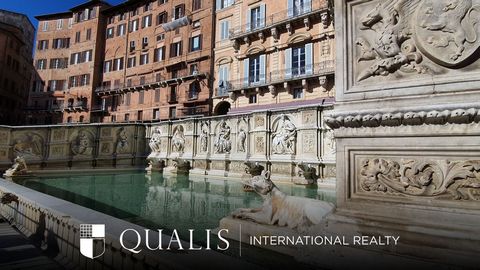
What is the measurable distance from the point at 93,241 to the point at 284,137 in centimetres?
929

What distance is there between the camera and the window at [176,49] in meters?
37.6

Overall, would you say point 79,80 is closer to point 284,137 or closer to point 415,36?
point 284,137

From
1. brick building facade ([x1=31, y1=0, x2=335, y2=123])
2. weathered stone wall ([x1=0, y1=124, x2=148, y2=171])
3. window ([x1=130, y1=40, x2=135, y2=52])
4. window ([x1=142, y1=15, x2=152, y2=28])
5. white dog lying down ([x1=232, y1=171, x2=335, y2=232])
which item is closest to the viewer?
white dog lying down ([x1=232, y1=171, x2=335, y2=232])

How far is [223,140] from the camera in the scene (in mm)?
13875

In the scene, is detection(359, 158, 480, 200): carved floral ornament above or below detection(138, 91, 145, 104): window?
below

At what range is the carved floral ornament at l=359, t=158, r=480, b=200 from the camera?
255 centimetres

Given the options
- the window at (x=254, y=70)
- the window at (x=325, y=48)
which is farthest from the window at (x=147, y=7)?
the window at (x=325, y=48)

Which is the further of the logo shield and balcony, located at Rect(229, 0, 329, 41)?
balcony, located at Rect(229, 0, 329, 41)

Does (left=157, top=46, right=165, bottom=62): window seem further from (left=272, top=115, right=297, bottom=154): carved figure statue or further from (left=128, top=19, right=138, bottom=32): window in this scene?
(left=272, top=115, right=297, bottom=154): carved figure statue

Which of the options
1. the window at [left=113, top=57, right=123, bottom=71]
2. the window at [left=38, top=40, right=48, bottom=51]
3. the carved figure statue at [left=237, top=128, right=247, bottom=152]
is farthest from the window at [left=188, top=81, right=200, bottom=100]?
the window at [left=38, top=40, right=48, bottom=51]

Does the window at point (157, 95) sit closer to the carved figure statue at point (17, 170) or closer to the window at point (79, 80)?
the window at point (79, 80)

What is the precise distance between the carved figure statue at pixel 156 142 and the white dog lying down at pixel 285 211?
13438 millimetres

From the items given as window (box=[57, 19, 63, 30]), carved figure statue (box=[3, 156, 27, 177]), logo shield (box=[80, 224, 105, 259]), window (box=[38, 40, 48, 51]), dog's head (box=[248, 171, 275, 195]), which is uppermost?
window (box=[57, 19, 63, 30])

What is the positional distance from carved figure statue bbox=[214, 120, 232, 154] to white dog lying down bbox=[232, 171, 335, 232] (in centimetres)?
942
